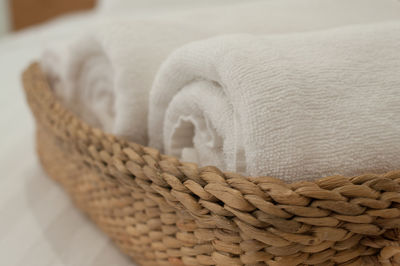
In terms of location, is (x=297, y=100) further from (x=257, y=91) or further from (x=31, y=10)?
(x=31, y=10)

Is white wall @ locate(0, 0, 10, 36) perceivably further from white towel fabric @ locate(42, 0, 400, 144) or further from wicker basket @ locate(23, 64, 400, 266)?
wicker basket @ locate(23, 64, 400, 266)

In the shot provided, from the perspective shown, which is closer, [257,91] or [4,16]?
[257,91]

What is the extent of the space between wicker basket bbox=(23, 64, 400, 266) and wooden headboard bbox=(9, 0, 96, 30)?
1579 millimetres

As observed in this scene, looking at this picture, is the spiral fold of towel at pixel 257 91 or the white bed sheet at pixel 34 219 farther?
the white bed sheet at pixel 34 219

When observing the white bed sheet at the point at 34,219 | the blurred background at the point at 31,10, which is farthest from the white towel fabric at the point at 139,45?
the blurred background at the point at 31,10

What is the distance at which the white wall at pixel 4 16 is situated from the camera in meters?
1.81

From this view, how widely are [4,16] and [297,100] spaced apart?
1.87 metres

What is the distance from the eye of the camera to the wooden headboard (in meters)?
1.83

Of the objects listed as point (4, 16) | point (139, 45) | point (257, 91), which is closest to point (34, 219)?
point (139, 45)

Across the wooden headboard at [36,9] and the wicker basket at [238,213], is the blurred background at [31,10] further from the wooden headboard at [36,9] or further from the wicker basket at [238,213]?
the wicker basket at [238,213]

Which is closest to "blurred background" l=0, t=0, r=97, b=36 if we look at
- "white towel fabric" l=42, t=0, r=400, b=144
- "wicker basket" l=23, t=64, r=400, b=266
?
"white towel fabric" l=42, t=0, r=400, b=144

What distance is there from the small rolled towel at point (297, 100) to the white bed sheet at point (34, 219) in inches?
7.7

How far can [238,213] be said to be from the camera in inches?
11.3

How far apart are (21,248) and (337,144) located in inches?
14.8
